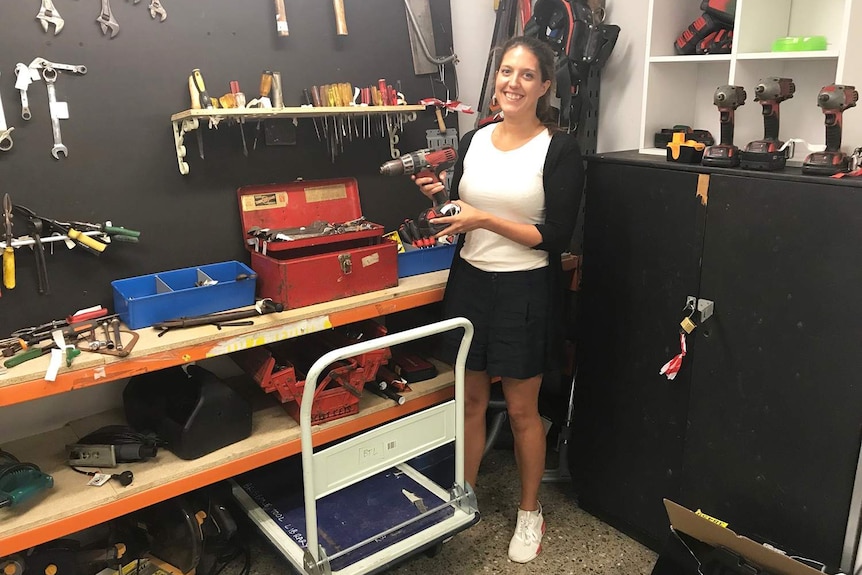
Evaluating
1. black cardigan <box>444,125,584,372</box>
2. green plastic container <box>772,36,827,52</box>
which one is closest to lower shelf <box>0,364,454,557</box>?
black cardigan <box>444,125,584,372</box>

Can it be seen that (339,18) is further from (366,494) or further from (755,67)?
(366,494)

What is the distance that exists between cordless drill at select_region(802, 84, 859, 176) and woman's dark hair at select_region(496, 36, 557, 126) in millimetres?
665

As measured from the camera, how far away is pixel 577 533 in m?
2.17

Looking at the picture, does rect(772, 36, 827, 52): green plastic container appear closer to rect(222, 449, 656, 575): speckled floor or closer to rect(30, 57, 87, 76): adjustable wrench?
rect(222, 449, 656, 575): speckled floor

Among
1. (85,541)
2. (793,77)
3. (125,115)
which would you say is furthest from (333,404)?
(793,77)

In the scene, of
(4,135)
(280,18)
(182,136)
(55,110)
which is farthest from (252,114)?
(4,135)

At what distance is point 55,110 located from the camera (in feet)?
5.78

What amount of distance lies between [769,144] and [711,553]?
102cm

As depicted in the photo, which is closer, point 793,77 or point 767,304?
point 767,304

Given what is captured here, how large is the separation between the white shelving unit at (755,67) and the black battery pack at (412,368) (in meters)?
1.01

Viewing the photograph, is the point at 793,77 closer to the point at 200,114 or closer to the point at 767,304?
the point at 767,304

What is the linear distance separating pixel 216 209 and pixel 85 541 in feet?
3.67

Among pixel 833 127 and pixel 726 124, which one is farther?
pixel 726 124

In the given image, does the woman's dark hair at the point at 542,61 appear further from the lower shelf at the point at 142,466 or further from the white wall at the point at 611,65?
the lower shelf at the point at 142,466
